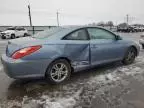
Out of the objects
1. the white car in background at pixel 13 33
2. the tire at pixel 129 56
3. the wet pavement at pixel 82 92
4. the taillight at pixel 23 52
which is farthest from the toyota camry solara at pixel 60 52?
the white car in background at pixel 13 33

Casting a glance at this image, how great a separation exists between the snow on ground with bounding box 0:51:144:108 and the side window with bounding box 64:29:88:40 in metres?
1.06

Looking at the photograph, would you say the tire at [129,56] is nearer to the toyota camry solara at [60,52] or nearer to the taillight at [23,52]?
the toyota camry solara at [60,52]

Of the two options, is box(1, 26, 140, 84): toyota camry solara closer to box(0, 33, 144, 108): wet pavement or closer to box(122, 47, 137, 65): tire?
box(0, 33, 144, 108): wet pavement

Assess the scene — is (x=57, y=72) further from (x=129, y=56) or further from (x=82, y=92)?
(x=129, y=56)

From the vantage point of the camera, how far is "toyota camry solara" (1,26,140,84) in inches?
170

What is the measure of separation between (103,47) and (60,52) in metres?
1.49

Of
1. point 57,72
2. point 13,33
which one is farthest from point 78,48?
point 13,33

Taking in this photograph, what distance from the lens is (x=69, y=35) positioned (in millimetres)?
5055

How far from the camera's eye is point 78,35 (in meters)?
5.25

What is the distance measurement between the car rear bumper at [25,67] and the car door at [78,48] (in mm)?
682

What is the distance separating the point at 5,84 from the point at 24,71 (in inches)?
34.5

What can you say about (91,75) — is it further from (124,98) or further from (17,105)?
(17,105)

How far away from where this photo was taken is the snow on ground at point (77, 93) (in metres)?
3.64

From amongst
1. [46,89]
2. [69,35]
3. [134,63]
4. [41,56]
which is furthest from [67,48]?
[134,63]
